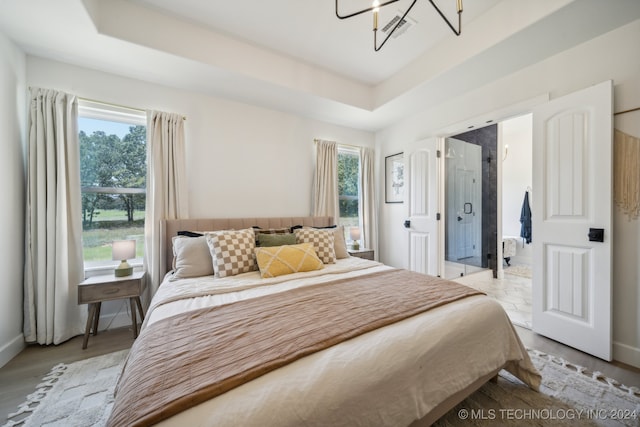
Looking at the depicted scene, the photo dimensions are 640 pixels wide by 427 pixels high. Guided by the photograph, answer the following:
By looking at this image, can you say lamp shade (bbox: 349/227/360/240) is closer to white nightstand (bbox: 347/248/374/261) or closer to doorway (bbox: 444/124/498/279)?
white nightstand (bbox: 347/248/374/261)

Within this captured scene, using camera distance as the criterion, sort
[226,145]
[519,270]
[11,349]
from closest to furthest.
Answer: [11,349], [226,145], [519,270]

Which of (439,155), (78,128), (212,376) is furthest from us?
(439,155)

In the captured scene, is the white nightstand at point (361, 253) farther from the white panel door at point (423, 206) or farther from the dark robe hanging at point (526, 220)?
the dark robe hanging at point (526, 220)

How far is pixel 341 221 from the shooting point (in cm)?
405

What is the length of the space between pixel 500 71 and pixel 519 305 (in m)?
2.75

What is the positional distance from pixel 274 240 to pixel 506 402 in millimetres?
2102

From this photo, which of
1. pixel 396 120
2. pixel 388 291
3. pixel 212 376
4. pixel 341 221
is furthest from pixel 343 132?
pixel 212 376

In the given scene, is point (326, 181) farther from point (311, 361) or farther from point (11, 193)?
point (11, 193)

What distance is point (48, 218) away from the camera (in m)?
2.12

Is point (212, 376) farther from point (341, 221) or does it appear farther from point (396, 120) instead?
point (396, 120)

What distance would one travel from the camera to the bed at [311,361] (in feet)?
2.41

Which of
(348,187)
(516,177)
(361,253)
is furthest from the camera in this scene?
(516,177)

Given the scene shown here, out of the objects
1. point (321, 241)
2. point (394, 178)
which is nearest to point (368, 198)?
point (394, 178)

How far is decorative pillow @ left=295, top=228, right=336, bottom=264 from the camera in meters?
2.52
